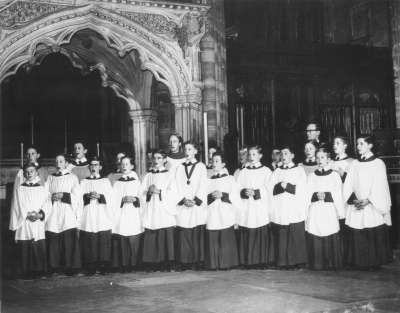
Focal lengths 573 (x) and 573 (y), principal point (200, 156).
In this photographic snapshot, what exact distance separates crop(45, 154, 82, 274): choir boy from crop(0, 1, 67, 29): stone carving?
274 cm

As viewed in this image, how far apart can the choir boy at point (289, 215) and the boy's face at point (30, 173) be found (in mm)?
3740

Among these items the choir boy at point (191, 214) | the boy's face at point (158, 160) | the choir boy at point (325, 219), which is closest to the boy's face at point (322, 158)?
the choir boy at point (325, 219)

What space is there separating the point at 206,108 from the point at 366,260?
537cm

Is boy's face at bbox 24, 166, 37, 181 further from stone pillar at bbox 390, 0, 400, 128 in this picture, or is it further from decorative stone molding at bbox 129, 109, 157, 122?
stone pillar at bbox 390, 0, 400, 128

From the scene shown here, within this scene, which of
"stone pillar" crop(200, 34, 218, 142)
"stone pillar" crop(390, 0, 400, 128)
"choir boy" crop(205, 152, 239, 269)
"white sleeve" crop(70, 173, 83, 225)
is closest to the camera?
"choir boy" crop(205, 152, 239, 269)

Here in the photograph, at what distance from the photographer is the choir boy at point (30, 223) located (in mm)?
8656

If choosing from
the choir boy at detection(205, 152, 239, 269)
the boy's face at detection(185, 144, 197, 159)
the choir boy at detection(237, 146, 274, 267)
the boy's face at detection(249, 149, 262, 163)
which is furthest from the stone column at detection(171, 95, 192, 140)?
the choir boy at detection(205, 152, 239, 269)

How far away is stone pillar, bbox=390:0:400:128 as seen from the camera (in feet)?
49.1

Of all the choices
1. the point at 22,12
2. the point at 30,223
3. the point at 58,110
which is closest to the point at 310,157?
the point at 30,223

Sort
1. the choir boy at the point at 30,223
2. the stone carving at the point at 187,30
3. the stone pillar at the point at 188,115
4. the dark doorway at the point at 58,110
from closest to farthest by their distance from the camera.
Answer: the choir boy at the point at 30,223
the stone carving at the point at 187,30
the stone pillar at the point at 188,115
the dark doorway at the point at 58,110

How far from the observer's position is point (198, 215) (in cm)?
892

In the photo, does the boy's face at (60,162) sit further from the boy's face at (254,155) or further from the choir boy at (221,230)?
the boy's face at (254,155)

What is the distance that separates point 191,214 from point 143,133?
5.16 m

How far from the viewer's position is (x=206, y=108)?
12.4 m
